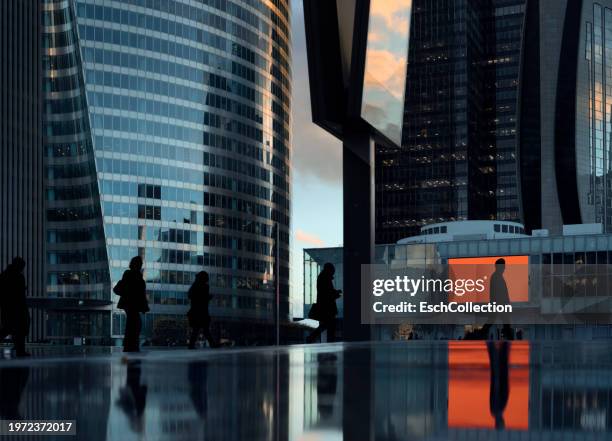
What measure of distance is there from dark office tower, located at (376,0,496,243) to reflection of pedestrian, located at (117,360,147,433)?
175 metres

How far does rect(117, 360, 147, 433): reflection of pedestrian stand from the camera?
4.14 m

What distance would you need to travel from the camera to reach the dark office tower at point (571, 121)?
534 ft

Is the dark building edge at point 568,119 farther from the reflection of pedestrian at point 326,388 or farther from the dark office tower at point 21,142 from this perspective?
the reflection of pedestrian at point 326,388

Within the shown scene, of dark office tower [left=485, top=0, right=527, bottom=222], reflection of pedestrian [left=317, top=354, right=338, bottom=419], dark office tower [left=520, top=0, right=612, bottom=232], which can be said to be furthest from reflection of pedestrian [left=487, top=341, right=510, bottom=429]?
dark office tower [left=485, top=0, right=527, bottom=222]

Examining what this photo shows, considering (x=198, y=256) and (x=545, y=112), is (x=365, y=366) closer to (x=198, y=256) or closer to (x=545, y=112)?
(x=198, y=256)

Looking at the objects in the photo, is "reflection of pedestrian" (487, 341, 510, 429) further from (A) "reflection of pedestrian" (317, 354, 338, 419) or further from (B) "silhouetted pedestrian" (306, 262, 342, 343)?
(B) "silhouetted pedestrian" (306, 262, 342, 343)

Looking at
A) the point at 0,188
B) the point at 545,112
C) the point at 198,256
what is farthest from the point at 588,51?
the point at 0,188

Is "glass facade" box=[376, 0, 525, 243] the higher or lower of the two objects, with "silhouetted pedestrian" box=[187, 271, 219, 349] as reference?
higher

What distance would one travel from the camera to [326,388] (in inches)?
254

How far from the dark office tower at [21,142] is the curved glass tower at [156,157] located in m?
13.0

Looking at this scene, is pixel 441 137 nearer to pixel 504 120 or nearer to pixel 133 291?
pixel 504 120

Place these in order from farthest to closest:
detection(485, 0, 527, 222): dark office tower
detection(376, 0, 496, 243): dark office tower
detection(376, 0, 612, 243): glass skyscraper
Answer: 1. detection(485, 0, 527, 222): dark office tower
2. detection(376, 0, 496, 243): dark office tower
3. detection(376, 0, 612, 243): glass skyscraper

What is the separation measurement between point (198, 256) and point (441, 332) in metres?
36.4

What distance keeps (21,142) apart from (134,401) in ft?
309
